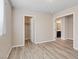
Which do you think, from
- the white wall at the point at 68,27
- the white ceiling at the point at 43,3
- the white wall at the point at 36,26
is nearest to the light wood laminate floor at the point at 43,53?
the white wall at the point at 36,26

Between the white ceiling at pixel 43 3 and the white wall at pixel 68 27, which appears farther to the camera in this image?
the white wall at pixel 68 27

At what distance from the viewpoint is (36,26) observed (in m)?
5.42

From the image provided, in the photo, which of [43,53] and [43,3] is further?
→ [43,3]

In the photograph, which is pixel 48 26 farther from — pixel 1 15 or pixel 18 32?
pixel 1 15

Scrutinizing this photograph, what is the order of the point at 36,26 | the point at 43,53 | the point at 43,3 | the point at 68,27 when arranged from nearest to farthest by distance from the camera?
the point at 43,53, the point at 43,3, the point at 36,26, the point at 68,27

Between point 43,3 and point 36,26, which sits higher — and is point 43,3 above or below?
above

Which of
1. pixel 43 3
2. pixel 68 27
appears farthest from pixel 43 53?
pixel 68 27

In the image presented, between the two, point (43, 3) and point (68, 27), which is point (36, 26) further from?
point (68, 27)

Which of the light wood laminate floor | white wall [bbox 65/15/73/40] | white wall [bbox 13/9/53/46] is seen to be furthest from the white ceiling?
white wall [bbox 65/15/73/40]

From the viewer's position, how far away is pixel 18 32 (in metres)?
4.61

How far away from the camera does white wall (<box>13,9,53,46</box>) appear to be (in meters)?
4.58

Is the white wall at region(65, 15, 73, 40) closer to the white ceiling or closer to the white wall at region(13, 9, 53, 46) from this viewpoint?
the white wall at region(13, 9, 53, 46)

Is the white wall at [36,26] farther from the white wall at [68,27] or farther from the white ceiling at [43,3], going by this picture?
the white wall at [68,27]

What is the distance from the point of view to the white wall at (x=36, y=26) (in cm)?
458
